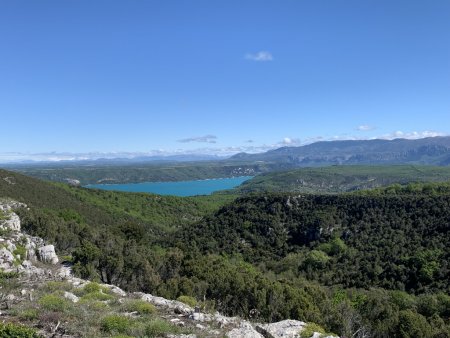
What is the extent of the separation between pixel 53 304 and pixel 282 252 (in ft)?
282

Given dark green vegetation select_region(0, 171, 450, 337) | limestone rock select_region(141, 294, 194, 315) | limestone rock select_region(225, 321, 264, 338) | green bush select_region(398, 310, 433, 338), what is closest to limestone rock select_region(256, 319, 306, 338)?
limestone rock select_region(225, 321, 264, 338)

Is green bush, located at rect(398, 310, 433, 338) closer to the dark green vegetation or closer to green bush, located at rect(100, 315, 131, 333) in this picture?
the dark green vegetation

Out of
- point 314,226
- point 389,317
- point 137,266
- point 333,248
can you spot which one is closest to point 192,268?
point 137,266

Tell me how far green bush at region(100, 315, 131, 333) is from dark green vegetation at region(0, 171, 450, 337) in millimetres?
Result: 166

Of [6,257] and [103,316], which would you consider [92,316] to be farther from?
[6,257]

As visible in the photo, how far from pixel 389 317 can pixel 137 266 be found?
76.7 ft

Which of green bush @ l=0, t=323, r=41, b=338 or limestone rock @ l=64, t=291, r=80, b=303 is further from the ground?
green bush @ l=0, t=323, r=41, b=338

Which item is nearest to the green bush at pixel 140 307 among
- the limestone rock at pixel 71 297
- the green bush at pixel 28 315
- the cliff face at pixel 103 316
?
the cliff face at pixel 103 316

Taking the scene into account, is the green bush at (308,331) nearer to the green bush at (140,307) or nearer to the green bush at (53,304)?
→ the green bush at (140,307)

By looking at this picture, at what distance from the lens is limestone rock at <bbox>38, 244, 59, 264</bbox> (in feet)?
114

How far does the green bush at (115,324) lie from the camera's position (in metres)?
13.6

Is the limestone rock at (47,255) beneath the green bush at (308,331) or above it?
beneath

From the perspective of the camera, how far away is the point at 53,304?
15523mm

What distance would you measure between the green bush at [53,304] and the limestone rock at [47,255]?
67.8ft
